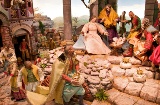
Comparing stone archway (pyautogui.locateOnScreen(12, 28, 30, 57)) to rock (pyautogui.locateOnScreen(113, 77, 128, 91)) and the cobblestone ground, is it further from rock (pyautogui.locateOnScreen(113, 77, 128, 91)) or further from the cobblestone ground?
rock (pyautogui.locateOnScreen(113, 77, 128, 91))

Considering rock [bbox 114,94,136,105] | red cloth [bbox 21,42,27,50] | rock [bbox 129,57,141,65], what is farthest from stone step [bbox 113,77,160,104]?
red cloth [bbox 21,42,27,50]

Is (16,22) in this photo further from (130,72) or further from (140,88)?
(140,88)

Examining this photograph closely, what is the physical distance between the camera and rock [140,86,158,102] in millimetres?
4758

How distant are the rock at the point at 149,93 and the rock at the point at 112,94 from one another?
0.71 m

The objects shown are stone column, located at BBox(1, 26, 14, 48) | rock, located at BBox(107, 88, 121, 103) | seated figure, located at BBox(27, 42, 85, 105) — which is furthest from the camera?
stone column, located at BBox(1, 26, 14, 48)

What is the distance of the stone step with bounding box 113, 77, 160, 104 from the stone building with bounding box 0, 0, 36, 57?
10.1 meters

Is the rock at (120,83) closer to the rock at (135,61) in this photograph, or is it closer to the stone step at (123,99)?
the stone step at (123,99)

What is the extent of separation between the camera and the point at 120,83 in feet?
18.0

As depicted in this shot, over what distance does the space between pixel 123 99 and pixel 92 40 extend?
324cm

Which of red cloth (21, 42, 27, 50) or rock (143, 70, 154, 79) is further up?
red cloth (21, 42, 27, 50)

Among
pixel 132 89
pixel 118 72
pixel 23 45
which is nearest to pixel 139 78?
pixel 132 89

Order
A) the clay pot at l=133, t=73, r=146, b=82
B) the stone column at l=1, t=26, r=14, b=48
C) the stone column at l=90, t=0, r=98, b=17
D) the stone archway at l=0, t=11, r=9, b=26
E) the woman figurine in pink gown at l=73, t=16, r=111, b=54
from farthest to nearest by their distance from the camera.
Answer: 1. the stone column at l=1, t=26, r=14, b=48
2. the stone archway at l=0, t=11, r=9, b=26
3. the stone column at l=90, t=0, r=98, b=17
4. the woman figurine in pink gown at l=73, t=16, r=111, b=54
5. the clay pot at l=133, t=73, r=146, b=82

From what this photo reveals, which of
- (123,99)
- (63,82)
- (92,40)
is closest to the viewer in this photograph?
(63,82)

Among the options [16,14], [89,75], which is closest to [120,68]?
[89,75]
